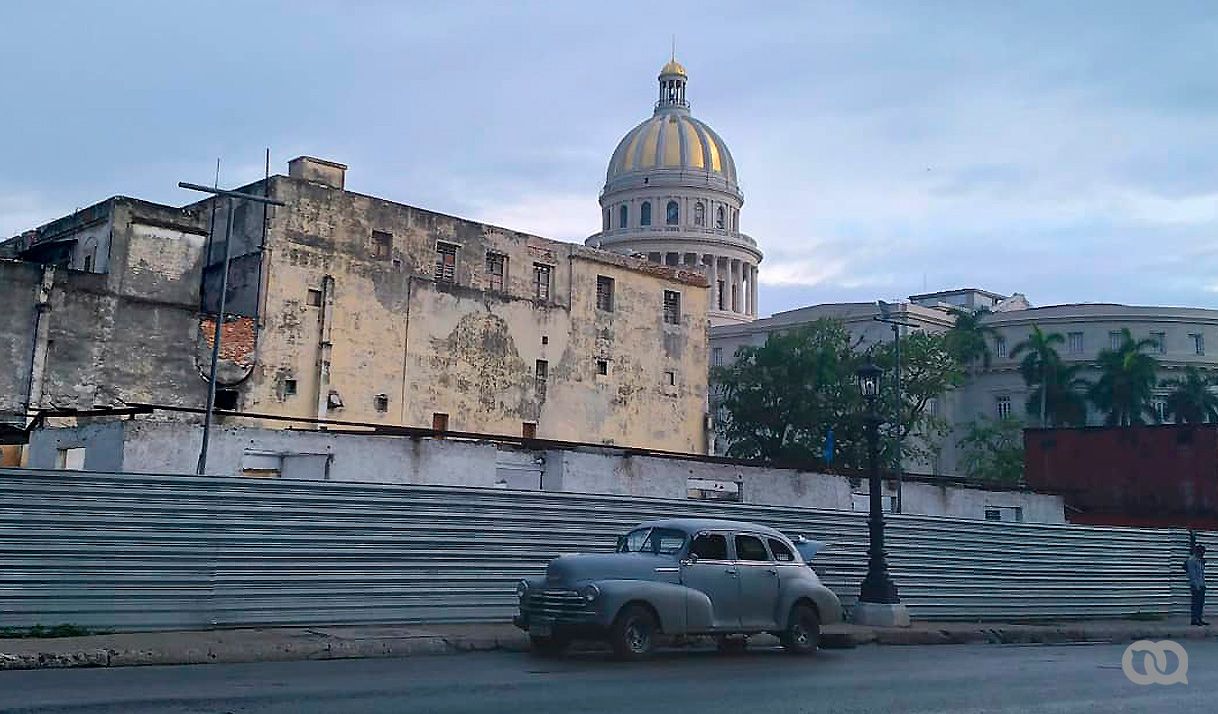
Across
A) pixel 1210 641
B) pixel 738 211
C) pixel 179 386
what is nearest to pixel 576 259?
pixel 179 386

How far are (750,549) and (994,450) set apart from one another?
58.2 meters

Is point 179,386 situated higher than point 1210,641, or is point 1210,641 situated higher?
point 179,386

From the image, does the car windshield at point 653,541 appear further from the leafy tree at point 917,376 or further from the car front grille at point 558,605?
the leafy tree at point 917,376

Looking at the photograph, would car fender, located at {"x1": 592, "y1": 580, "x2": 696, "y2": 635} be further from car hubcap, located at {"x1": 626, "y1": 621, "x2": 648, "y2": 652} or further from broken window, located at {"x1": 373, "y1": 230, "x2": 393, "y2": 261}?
broken window, located at {"x1": 373, "y1": 230, "x2": 393, "y2": 261}

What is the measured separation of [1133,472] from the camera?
36.5m

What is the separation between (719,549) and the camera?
51.2ft

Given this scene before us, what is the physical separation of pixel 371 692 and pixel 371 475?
18973mm

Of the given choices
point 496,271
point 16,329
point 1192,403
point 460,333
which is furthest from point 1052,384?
point 16,329

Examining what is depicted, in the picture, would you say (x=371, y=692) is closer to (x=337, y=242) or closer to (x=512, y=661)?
(x=512, y=661)

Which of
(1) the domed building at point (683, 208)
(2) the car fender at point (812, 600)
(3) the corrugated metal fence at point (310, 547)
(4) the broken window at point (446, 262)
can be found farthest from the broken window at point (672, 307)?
(1) the domed building at point (683, 208)

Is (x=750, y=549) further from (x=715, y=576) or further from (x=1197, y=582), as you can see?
(x=1197, y=582)

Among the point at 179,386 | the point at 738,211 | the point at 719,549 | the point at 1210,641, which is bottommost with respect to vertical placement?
the point at 1210,641

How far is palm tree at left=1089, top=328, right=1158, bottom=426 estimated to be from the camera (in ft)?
239

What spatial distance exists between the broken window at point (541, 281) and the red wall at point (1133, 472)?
18726 millimetres
